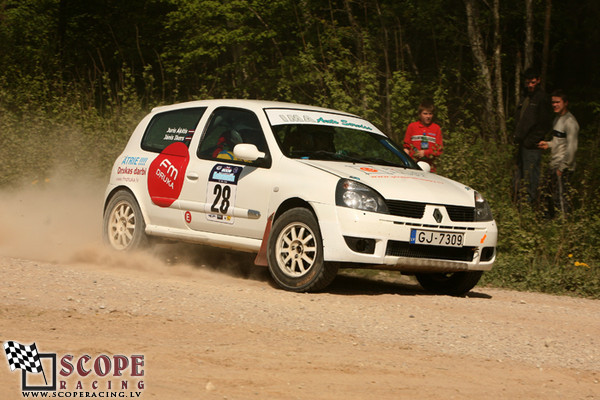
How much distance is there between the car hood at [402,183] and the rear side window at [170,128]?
186 cm

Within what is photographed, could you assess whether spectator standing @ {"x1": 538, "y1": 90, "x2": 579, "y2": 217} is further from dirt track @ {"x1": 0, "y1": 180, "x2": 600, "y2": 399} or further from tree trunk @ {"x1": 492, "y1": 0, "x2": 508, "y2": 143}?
dirt track @ {"x1": 0, "y1": 180, "x2": 600, "y2": 399}

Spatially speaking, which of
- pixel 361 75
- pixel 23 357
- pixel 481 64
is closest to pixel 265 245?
pixel 23 357

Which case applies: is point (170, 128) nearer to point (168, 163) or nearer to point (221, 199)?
point (168, 163)

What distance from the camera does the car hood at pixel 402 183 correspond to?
8.41m

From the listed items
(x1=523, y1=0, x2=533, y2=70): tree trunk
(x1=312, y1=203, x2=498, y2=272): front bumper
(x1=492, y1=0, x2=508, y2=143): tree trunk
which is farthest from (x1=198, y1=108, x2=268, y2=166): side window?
(x1=523, y1=0, x2=533, y2=70): tree trunk

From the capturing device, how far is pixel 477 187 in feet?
42.5

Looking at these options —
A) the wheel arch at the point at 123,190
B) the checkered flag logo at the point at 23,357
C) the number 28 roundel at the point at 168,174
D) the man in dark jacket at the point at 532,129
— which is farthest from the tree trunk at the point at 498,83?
the checkered flag logo at the point at 23,357

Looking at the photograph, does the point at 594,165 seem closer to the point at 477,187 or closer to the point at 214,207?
the point at 477,187

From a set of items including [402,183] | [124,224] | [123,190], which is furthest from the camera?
[123,190]

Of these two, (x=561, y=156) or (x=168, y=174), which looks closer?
(x=168, y=174)

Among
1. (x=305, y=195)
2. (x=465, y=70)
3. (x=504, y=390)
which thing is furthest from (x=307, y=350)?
(x=465, y=70)

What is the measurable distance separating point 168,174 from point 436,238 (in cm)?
313

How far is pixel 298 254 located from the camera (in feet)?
27.8

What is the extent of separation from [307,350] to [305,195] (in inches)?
110
